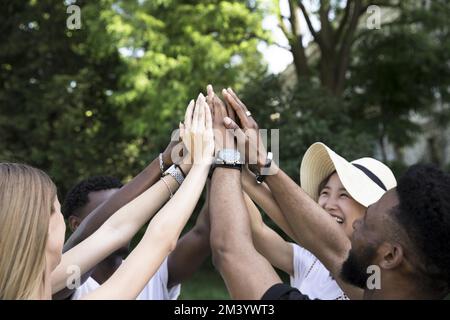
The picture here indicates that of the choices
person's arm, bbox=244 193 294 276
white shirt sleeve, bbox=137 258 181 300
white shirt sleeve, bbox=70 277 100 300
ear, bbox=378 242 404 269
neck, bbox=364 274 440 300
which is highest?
ear, bbox=378 242 404 269

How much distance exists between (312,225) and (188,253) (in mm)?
954

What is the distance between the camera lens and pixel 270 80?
38.0ft

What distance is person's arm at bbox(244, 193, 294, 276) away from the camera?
8.96ft

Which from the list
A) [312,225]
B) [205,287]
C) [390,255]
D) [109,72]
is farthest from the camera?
[109,72]

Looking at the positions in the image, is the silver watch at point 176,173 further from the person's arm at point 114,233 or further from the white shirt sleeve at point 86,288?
the white shirt sleeve at point 86,288

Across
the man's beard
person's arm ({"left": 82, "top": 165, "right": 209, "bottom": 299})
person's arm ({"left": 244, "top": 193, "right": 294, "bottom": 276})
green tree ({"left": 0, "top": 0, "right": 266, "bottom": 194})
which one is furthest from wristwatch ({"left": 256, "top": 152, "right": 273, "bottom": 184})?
green tree ({"left": 0, "top": 0, "right": 266, "bottom": 194})

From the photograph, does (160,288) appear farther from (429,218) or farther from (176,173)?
(429,218)

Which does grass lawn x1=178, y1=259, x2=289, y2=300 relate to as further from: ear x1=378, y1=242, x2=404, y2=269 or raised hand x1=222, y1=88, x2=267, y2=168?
ear x1=378, y1=242, x2=404, y2=269

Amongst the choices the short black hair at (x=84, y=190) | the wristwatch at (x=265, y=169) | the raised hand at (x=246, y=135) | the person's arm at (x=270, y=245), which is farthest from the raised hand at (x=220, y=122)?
the short black hair at (x=84, y=190)

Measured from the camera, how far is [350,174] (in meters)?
2.66

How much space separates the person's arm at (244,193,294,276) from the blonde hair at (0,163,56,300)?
109 centimetres

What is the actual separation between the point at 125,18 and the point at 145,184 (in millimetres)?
9591

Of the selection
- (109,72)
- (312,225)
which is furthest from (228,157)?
(109,72)
